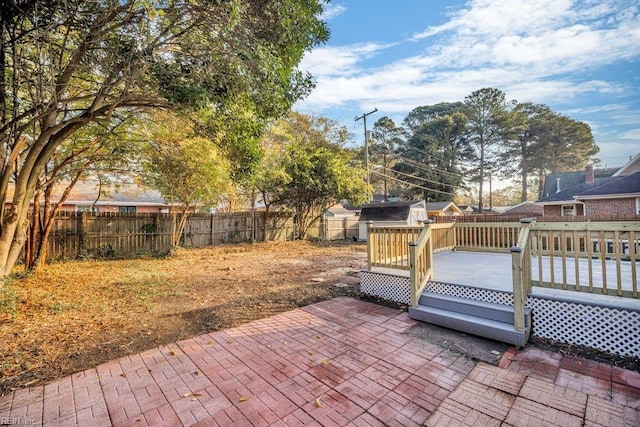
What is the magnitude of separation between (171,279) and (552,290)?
748cm

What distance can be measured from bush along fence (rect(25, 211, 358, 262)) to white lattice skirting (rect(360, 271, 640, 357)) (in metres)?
10.8

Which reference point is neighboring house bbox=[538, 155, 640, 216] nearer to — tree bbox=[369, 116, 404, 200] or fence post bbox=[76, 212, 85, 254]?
tree bbox=[369, 116, 404, 200]

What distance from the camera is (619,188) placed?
1395cm

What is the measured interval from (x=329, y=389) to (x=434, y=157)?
29.8 meters

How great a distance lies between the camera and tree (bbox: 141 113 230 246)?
7509 millimetres

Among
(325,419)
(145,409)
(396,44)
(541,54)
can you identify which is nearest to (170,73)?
(145,409)

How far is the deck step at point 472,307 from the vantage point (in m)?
3.56

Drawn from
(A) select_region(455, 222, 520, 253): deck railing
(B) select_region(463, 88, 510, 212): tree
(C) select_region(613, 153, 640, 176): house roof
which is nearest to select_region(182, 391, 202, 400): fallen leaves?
(A) select_region(455, 222, 520, 253): deck railing

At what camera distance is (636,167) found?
16.6 m

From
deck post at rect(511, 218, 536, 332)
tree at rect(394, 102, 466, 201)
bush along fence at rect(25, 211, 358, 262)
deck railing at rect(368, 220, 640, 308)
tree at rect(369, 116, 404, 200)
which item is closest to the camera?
deck railing at rect(368, 220, 640, 308)

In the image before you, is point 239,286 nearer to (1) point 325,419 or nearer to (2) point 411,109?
(1) point 325,419

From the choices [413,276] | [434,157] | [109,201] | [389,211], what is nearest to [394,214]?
[389,211]

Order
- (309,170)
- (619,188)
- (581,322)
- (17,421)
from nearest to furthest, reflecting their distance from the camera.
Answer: (17,421), (581,322), (309,170), (619,188)

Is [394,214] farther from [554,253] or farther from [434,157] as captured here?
[434,157]
